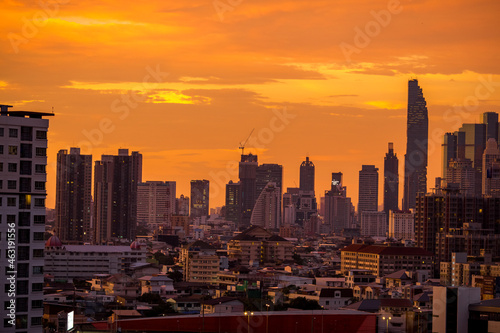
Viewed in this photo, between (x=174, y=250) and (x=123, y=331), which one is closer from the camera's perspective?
(x=123, y=331)

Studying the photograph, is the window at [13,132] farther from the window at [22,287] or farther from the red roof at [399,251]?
the red roof at [399,251]

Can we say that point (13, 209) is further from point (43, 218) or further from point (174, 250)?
point (174, 250)

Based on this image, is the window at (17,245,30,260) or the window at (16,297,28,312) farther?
the window at (17,245,30,260)

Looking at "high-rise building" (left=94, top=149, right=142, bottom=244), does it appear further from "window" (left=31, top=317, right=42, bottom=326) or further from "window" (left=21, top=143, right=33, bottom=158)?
"window" (left=31, top=317, right=42, bottom=326)

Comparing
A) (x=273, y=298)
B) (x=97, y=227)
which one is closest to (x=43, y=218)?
(x=273, y=298)

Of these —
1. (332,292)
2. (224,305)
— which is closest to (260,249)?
(332,292)

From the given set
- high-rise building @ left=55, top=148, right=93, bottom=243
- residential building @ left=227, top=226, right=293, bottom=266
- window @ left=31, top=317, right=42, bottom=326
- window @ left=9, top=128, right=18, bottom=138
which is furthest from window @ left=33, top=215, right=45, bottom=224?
high-rise building @ left=55, top=148, right=93, bottom=243
